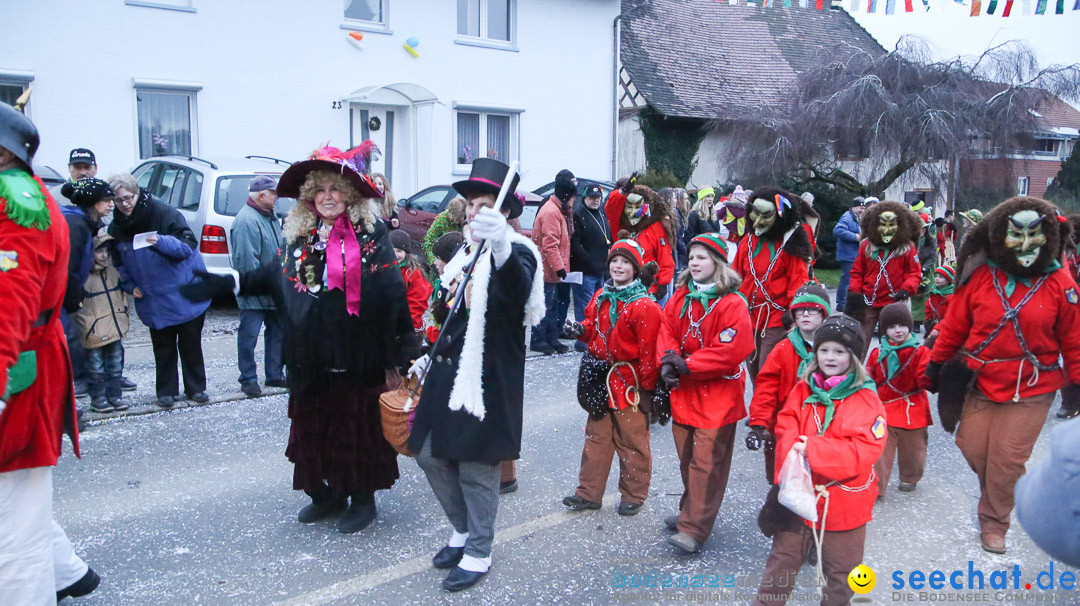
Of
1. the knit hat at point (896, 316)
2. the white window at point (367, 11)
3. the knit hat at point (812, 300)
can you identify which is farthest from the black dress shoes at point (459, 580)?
the white window at point (367, 11)

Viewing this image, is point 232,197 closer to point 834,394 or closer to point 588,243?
point 588,243

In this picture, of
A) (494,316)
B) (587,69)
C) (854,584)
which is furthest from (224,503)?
(587,69)

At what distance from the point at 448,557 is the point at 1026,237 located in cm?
312

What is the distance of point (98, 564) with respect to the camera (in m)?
4.03

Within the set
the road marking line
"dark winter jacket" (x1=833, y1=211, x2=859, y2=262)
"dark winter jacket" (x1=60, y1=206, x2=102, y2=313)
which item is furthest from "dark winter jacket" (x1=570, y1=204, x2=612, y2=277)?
the road marking line

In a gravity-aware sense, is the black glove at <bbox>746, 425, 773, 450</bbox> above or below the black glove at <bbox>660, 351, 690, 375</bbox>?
below

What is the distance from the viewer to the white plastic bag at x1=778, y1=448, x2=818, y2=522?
315 centimetres

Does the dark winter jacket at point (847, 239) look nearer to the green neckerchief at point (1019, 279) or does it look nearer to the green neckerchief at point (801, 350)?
the green neckerchief at point (1019, 279)

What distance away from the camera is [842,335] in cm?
359

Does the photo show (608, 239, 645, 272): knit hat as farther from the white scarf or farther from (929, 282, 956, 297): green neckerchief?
(929, 282, 956, 297): green neckerchief

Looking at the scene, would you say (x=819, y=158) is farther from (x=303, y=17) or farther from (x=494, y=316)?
(x=494, y=316)

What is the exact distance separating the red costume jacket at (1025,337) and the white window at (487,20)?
45.0ft

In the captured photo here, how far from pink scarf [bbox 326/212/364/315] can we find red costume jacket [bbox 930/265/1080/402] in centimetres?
303

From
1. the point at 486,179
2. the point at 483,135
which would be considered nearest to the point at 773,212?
the point at 486,179
